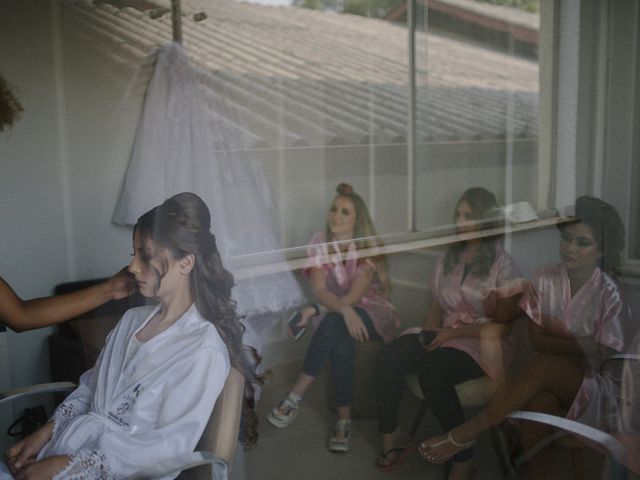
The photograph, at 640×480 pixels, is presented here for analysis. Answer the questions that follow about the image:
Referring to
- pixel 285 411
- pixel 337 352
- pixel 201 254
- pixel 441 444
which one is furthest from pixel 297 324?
pixel 441 444

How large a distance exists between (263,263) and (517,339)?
64cm

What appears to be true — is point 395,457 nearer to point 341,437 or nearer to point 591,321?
→ point 341,437

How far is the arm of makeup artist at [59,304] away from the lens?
1659 millimetres

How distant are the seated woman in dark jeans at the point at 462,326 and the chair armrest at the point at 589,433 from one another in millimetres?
142

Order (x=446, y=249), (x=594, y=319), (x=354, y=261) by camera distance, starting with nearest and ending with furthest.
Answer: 1. (x=594, y=319)
2. (x=446, y=249)
3. (x=354, y=261)

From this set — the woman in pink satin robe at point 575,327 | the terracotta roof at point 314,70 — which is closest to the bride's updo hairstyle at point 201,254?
the terracotta roof at point 314,70

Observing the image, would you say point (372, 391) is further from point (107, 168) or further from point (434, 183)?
point (107, 168)

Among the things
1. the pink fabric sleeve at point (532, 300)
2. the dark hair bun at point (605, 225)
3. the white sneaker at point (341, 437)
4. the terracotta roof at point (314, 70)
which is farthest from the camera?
the white sneaker at point (341, 437)

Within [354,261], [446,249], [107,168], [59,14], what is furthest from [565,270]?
[59,14]

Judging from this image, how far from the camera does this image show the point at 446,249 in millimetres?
1577

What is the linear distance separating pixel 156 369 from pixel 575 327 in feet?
2.96

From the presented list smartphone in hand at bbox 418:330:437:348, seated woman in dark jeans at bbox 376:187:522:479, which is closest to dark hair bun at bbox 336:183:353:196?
seated woman in dark jeans at bbox 376:187:522:479

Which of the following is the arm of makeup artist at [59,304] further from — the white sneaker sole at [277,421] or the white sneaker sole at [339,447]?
the white sneaker sole at [339,447]

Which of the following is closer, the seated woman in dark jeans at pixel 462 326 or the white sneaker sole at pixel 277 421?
the seated woman in dark jeans at pixel 462 326
